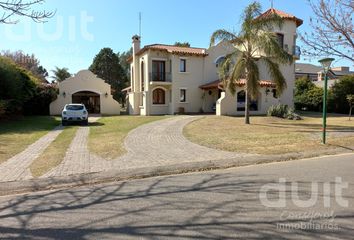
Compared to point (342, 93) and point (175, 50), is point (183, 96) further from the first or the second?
point (342, 93)

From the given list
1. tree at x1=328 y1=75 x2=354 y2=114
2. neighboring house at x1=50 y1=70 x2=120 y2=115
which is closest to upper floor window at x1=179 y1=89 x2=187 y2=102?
neighboring house at x1=50 y1=70 x2=120 y2=115

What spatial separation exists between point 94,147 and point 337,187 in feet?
28.1

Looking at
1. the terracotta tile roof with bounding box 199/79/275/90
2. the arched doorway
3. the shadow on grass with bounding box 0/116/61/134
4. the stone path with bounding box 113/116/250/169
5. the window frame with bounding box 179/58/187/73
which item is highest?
the window frame with bounding box 179/58/187/73

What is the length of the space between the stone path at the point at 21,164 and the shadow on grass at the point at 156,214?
72.4 inches

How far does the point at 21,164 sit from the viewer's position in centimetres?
962

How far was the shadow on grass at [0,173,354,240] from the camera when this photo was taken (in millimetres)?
4500

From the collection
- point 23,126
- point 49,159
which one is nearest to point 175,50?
point 23,126

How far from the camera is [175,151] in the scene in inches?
455

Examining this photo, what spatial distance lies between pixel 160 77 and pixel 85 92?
8.75 metres

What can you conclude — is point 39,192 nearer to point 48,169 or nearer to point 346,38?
point 48,169

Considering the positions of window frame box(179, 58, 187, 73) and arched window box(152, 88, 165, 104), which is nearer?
window frame box(179, 58, 187, 73)

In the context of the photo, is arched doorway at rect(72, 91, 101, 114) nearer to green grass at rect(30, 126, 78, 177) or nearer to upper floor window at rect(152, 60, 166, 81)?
upper floor window at rect(152, 60, 166, 81)

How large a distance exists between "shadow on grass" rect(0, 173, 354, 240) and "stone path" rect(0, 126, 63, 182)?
6.03 feet

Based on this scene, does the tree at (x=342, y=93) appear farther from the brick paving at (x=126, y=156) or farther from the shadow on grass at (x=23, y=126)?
the shadow on grass at (x=23, y=126)
